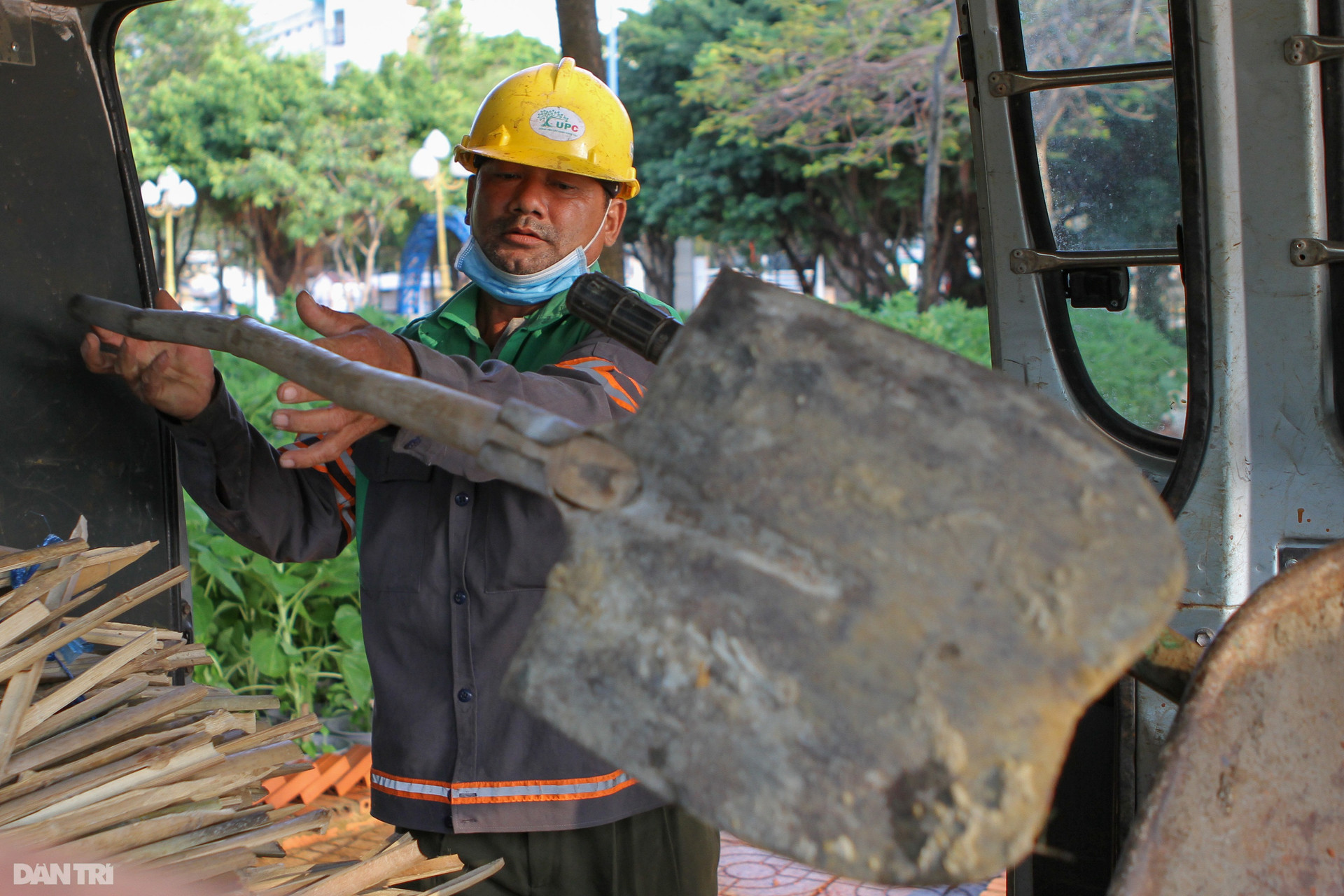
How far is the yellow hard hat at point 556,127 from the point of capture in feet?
7.77

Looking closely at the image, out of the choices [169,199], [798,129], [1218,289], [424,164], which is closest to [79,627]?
[1218,289]

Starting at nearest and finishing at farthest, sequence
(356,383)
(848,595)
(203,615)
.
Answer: (848,595), (356,383), (203,615)

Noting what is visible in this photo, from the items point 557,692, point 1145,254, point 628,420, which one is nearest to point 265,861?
point 557,692

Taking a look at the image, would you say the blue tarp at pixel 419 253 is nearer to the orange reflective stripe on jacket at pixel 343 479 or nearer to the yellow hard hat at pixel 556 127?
the yellow hard hat at pixel 556 127

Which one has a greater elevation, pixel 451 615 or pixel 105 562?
pixel 105 562

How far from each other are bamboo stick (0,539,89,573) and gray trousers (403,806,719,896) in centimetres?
81

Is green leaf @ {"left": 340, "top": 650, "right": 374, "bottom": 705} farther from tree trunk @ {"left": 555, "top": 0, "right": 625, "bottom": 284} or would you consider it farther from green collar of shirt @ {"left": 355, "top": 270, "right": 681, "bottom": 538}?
green collar of shirt @ {"left": 355, "top": 270, "right": 681, "bottom": 538}

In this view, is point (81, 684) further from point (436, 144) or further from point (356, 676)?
point (436, 144)

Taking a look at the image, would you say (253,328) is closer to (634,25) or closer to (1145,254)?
(1145,254)

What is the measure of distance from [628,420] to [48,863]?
76 centimetres

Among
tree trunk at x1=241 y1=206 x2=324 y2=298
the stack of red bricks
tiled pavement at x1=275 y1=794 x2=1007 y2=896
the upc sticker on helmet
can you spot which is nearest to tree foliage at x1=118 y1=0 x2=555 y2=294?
tree trunk at x1=241 y1=206 x2=324 y2=298

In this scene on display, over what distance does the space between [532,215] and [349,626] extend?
117 inches

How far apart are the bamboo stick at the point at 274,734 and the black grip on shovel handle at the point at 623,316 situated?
28.0 inches

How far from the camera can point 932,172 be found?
54.1ft
